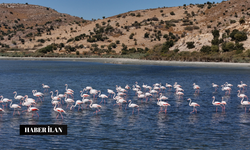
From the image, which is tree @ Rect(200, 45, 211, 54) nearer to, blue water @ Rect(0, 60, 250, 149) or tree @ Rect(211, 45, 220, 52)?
tree @ Rect(211, 45, 220, 52)

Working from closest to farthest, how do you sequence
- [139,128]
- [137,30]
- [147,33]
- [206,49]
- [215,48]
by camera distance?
1. [139,128]
2. [215,48]
3. [206,49]
4. [147,33]
5. [137,30]

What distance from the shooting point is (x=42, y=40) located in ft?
447

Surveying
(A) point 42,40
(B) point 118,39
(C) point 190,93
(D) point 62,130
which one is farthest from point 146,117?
(A) point 42,40

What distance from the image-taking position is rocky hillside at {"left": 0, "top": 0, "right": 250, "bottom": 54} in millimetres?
116688

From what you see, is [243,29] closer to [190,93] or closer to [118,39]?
[118,39]

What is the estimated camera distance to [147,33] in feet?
416

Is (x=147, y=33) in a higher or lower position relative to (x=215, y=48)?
higher

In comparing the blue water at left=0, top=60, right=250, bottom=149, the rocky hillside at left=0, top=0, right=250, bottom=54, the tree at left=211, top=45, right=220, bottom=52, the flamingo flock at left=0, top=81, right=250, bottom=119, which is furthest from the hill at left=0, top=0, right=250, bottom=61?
the blue water at left=0, top=60, right=250, bottom=149

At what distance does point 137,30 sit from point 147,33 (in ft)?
24.9

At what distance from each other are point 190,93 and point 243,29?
216 feet

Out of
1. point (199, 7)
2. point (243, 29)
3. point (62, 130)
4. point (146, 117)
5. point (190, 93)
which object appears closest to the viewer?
point (62, 130)

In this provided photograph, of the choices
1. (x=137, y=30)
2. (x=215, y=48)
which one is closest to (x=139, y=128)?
(x=215, y=48)

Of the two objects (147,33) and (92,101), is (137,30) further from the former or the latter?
(92,101)

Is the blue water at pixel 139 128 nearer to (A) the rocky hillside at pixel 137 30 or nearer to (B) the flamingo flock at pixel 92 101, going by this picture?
(B) the flamingo flock at pixel 92 101
